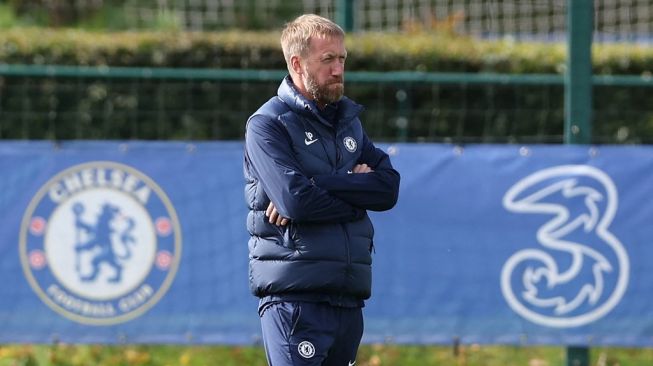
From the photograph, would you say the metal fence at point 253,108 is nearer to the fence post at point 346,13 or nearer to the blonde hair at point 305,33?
the fence post at point 346,13

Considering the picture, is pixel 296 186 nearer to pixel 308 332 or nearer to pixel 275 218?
pixel 275 218

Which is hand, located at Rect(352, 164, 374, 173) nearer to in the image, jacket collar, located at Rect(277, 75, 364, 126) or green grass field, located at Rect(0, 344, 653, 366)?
jacket collar, located at Rect(277, 75, 364, 126)

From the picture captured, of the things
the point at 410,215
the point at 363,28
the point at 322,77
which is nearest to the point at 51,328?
the point at 410,215

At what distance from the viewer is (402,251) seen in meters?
Answer: 8.34

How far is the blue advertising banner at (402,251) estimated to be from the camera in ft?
27.1

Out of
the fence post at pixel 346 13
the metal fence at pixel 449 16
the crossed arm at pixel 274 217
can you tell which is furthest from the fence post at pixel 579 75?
the metal fence at pixel 449 16

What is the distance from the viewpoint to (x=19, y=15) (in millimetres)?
20516

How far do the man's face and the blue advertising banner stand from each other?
110 inches

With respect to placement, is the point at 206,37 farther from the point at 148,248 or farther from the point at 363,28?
the point at 363,28

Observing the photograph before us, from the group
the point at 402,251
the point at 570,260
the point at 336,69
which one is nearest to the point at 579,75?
the point at 570,260

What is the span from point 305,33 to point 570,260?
3.25m

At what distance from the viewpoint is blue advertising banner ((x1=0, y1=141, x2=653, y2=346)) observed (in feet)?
27.1

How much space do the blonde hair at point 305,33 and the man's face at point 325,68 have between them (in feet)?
0.07

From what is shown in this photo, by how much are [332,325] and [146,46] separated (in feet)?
20.7
